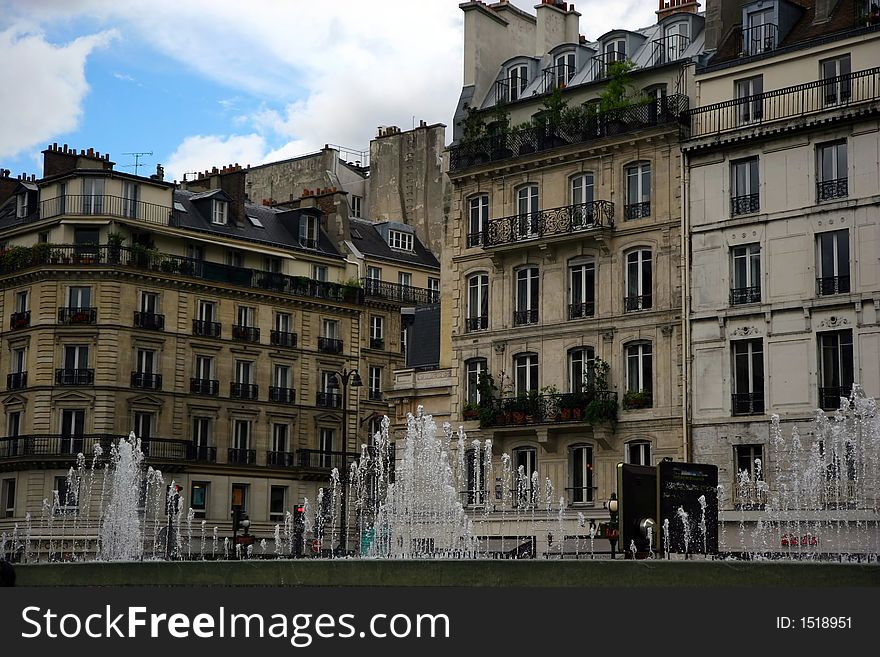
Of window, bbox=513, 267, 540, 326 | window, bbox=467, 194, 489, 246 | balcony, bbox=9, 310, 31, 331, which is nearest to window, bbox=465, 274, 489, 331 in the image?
window, bbox=467, 194, 489, 246

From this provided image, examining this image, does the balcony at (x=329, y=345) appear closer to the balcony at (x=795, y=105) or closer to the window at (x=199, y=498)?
the window at (x=199, y=498)

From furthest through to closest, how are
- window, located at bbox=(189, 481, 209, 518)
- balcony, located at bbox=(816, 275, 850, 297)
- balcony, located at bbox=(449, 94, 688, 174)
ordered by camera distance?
window, located at bbox=(189, 481, 209, 518)
balcony, located at bbox=(449, 94, 688, 174)
balcony, located at bbox=(816, 275, 850, 297)

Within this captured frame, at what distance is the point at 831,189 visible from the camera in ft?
142

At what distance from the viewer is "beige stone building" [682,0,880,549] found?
4216cm

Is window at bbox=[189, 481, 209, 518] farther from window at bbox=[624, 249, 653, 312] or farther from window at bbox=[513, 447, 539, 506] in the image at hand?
window at bbox=[624, 249, 653, 312]

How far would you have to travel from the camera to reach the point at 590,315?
4791cm

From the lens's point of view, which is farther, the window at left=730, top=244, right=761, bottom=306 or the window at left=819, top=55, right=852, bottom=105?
the window at left=730, top=244, right=761, bottom=306

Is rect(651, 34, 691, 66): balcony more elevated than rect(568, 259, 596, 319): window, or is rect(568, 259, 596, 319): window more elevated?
rect(651, 34, 691, 66): balcony

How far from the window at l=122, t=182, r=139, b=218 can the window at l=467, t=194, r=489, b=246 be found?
19.6 metres

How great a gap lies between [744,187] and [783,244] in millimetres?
2255

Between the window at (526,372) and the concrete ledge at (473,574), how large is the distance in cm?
2169

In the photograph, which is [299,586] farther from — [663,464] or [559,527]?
[559,527]

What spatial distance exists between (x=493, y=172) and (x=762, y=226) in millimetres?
9733

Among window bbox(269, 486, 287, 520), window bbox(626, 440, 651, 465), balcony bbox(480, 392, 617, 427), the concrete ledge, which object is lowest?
the concrete ledge
